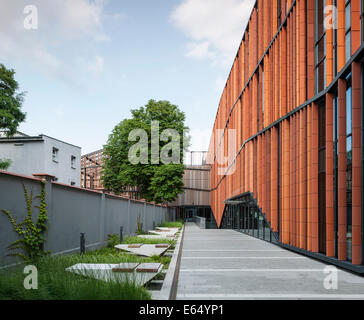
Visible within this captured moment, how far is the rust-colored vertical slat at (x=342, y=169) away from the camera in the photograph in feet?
31.4

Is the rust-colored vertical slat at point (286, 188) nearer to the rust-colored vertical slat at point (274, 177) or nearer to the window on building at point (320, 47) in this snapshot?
the rust-colored vertical slat at point (274, 177)

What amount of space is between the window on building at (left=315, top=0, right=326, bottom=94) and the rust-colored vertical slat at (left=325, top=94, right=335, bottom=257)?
1426 mm

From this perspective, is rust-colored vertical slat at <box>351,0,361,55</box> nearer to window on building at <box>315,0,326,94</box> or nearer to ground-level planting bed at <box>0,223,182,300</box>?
window on building at <box>315,0,326,94</box>

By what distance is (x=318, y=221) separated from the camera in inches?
459

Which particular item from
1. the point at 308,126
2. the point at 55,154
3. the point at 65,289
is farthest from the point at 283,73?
the point at 55,154

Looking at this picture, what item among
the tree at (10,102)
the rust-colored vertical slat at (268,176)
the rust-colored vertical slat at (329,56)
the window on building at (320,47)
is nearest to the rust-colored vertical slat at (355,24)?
the rust-colored vertical slat at (329,56)

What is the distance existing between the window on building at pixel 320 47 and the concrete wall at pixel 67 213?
864 cm

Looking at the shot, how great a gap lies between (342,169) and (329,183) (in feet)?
3.22

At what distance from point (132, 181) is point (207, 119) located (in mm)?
34260

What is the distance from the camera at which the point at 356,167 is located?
8.88 meters

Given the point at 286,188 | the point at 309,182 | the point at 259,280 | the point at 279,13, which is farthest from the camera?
the point at 279,13

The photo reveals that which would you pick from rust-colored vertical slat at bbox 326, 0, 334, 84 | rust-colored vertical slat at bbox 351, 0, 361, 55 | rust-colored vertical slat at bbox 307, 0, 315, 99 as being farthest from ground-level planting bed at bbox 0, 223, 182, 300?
rust-colored vertical slat at bbox 307, 0, 315, 99

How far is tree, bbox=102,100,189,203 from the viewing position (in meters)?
33.0

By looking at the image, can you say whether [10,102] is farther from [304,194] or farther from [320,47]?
[304,194]
